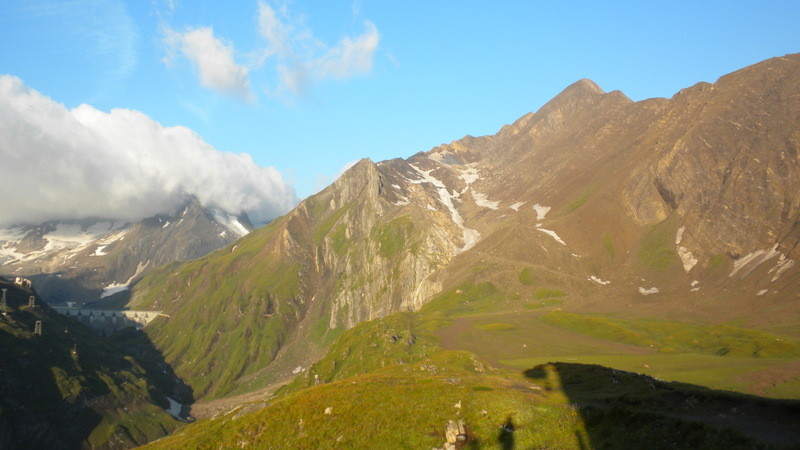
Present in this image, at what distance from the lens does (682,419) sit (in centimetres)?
3419

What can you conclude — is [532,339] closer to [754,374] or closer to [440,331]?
[440,331]

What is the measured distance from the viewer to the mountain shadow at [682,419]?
99.1 ft

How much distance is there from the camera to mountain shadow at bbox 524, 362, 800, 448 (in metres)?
30.2

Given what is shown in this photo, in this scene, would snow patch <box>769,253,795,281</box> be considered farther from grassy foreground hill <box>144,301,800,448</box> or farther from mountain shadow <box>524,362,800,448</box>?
mountain shadow <box>524,362,800,448</box>

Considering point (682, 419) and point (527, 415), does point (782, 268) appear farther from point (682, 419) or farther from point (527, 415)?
point (527, 415)

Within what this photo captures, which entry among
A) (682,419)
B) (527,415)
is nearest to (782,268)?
(682,419)

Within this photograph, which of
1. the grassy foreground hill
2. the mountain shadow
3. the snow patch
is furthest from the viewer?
the snow patch

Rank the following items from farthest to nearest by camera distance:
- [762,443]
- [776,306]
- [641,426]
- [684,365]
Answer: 1. [776,306]
2. [684,365]
3. [641,426]
4. [762,443]

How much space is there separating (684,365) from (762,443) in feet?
295

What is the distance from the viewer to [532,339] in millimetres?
153750

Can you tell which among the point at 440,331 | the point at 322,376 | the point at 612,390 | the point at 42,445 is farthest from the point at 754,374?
the point at 42,445

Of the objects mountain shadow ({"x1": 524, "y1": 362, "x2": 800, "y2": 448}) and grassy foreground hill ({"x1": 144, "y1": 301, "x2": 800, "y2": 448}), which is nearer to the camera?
mountain shadow ({"x1": 524, "y1": 362, "x2": 800, "y2": 448})

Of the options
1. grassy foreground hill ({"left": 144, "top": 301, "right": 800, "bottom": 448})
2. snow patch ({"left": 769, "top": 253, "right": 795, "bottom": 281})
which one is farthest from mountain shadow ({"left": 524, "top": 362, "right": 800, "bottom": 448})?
snow patch ({"left": 769, "top": 253, "right": 795, "bottom": 281})

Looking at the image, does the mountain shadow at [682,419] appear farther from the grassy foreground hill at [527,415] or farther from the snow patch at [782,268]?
the snow patch at [782,268]
